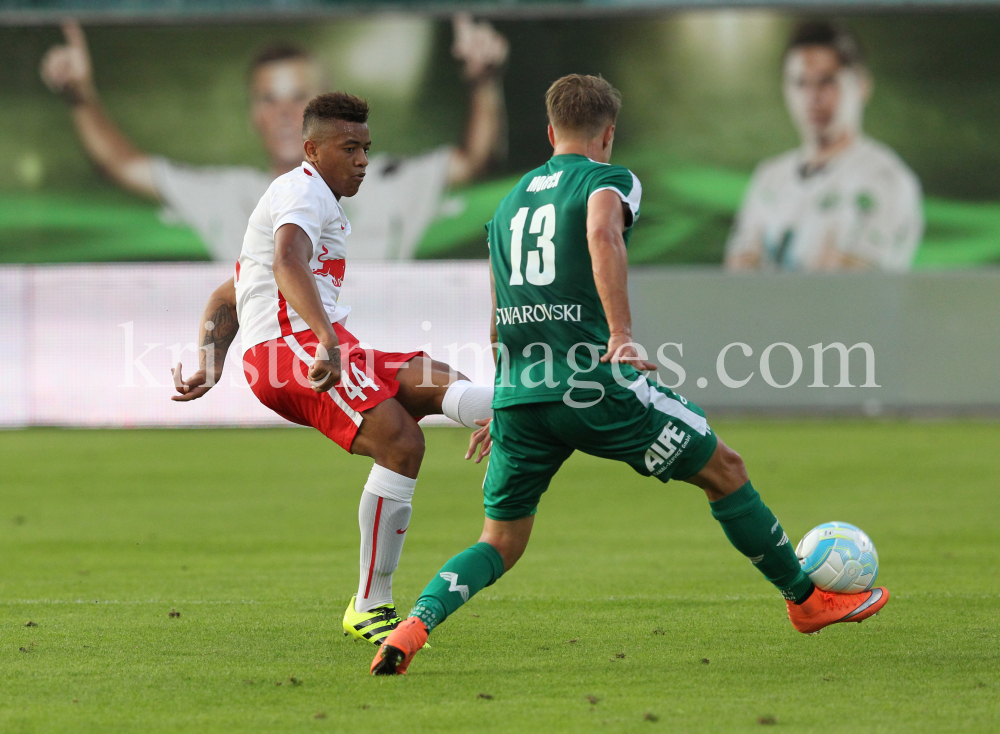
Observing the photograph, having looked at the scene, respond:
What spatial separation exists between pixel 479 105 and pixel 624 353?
18.3 metres

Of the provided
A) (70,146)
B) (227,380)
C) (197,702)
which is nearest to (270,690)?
(197,702)

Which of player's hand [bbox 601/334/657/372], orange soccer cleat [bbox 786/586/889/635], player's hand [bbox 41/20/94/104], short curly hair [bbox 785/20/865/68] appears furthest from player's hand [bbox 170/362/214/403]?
player's hand [bbox 41/20/94/104]

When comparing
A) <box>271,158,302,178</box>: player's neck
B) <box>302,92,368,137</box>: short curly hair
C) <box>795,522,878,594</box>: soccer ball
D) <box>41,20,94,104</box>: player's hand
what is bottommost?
<box>795,522,878,594</box>: soccer ball

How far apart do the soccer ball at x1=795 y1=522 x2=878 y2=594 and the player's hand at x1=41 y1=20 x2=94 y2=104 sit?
65.4 ft

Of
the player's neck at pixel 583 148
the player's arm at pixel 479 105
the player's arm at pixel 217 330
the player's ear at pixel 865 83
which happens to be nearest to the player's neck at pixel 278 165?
the player's arm at pixel 479 105

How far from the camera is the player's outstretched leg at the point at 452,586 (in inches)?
172

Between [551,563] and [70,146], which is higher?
[70,146]

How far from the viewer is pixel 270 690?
4234 mm

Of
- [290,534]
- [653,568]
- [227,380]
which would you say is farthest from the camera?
[227,380]

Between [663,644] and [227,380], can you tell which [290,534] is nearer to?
[663,644]

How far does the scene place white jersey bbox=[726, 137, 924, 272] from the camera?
2120cm

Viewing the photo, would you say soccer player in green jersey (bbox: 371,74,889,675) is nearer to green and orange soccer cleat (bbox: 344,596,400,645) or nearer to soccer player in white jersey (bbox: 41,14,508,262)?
green and orange soccer cleat (bbox: 344,596,400,645)

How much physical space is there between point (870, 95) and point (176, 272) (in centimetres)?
1205

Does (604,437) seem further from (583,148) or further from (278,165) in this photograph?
(278,165)
